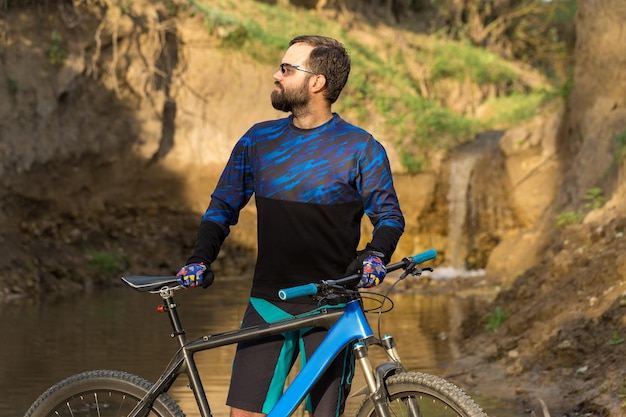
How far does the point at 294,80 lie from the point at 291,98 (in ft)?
0.24

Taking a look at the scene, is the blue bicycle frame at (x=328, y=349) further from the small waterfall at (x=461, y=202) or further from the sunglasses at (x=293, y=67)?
the small waterfall at (x=461, y=202)

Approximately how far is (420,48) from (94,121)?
1237 centimetres

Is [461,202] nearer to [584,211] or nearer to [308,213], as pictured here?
[584,211]

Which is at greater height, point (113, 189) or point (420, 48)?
point (420, 48)

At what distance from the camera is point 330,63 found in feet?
14.7

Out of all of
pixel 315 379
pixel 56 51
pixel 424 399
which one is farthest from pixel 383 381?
pixel 56 51

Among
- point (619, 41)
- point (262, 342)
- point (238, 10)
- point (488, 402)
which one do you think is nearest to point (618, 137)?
point (619, 41)

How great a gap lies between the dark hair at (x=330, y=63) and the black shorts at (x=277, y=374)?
88cm

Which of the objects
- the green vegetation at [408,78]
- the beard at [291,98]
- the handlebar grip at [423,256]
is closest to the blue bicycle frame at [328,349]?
the handlebar grip at [423,256]

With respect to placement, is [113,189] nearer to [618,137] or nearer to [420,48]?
[618,137]

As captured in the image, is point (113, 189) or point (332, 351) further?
point (113, 189)

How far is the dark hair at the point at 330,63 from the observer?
176 inches

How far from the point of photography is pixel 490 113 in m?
28.0

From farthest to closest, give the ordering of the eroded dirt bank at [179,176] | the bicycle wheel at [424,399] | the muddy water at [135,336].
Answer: the eroded dirt bank at [179,176], the muddy water at [135,336], the bicycle wheel at [424,399]
